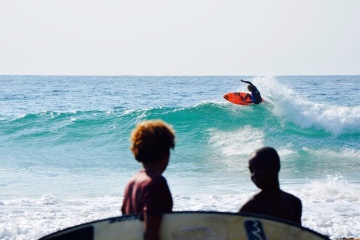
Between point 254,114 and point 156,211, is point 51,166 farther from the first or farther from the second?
point 156,211

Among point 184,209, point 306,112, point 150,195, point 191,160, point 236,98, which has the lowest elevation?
point 184,209

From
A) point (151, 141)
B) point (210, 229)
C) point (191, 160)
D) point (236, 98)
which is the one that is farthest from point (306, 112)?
point (151, 141)

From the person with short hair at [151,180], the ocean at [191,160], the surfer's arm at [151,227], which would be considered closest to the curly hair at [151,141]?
the person with short hair at [151,180]

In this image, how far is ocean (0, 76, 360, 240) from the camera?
779 cm

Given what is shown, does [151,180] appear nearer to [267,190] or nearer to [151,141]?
[151,141]

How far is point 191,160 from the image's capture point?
47.6 feet

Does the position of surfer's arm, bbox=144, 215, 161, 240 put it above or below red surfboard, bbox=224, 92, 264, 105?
below

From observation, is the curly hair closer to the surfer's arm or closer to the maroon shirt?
the maroon shirt

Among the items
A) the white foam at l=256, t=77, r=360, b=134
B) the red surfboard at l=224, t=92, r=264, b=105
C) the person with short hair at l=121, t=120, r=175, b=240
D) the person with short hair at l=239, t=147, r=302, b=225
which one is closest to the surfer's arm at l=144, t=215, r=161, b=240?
the person with short hair at l=121, t=120, r=175, b=240

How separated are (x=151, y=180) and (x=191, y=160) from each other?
11.9 metres

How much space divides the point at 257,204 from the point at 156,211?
0.56 metres

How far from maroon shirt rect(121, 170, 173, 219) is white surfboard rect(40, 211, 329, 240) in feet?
0.37

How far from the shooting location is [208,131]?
19.4 m

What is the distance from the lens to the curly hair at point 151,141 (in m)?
2.66
